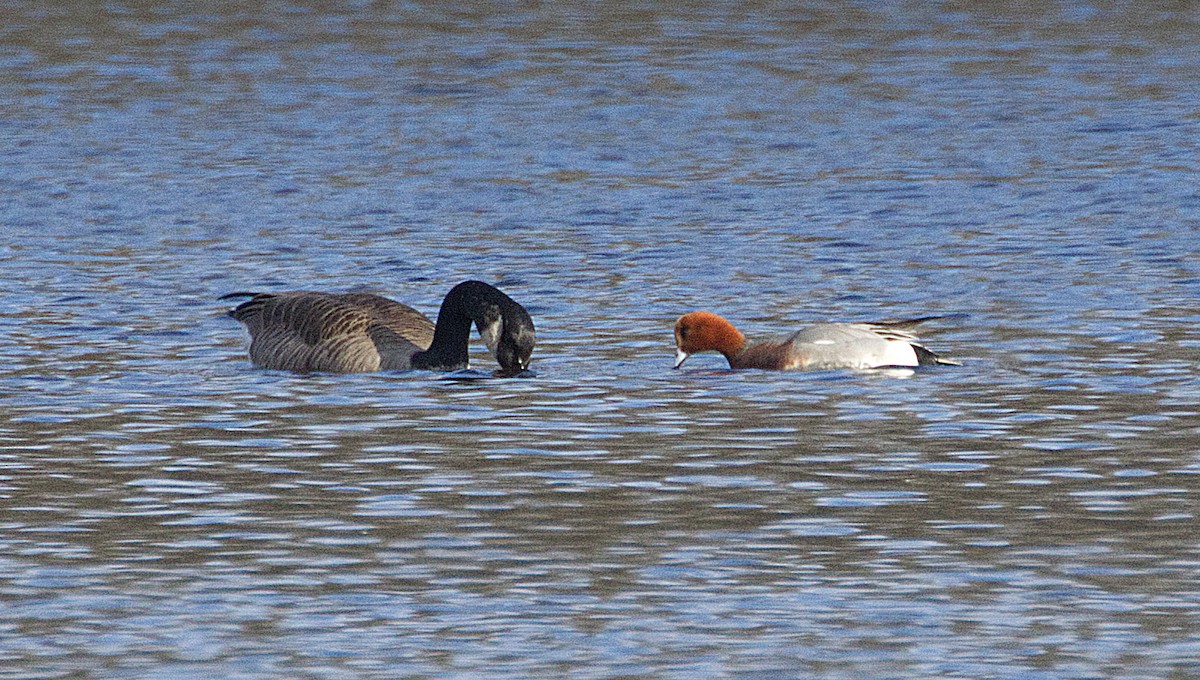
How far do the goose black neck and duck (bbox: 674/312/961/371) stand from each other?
125 centimetres

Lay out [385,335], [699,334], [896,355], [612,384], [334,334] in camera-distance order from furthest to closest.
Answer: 1. [385,335]
2. [334,334]
3. [699,334]
4. [896,355]
5. [612,384]

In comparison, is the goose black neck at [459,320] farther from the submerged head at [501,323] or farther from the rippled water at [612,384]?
the rippled water at [612,384]

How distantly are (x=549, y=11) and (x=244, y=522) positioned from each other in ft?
104

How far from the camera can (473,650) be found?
8.53 metres

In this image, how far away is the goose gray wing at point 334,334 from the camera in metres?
15.8

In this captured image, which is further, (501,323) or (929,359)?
(501,323)

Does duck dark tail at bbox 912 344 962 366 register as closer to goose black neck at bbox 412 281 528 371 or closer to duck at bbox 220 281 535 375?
duck at bbox 220 281 535 375

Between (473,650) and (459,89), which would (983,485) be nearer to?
(473,650)

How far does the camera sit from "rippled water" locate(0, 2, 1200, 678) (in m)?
8.91

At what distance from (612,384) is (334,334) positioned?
227cm

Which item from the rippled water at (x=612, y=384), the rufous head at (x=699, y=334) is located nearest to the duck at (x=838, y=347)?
the rufous head at (x=699, y=334)

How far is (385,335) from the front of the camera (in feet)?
52.4

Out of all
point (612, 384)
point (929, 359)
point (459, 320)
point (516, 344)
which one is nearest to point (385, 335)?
point (459, 320)

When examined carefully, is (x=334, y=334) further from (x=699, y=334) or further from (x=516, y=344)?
(x=699, y=334)
